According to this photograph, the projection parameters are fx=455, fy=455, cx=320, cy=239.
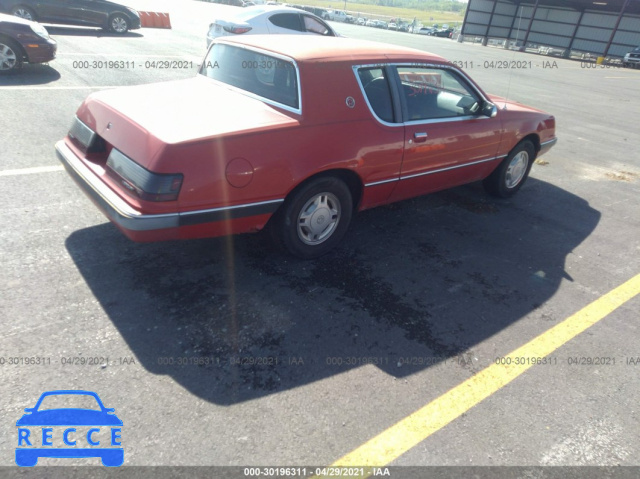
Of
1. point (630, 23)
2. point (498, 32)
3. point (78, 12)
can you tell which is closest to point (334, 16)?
point (498, 32)

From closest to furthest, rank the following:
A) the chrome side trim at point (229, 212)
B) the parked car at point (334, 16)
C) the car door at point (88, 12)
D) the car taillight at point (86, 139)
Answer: the chrome side trim at point (229, 212) < the car taillight at point (86, 139) < the car door at point (88, 12) < the parked car at point (334, 16)

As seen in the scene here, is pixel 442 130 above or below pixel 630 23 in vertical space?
above

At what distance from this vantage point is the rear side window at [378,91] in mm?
3824

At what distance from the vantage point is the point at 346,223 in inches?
154

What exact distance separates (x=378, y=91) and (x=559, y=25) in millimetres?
40994

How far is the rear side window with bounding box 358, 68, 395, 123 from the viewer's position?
12.5 feet

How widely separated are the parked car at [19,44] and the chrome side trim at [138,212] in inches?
258

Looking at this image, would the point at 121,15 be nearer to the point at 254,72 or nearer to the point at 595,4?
the point at 254,72

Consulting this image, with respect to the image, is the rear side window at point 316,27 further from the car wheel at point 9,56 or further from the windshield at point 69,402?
the windshield at point 69,402

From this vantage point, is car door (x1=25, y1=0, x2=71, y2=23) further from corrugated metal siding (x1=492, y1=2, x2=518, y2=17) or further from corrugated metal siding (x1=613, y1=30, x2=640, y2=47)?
corrugated metal siding (x1=492, y1=2, x2=518, y2=17)

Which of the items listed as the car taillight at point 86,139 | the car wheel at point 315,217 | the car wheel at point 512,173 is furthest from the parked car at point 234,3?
the car wheel at point 315,217

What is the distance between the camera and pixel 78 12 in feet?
45.1

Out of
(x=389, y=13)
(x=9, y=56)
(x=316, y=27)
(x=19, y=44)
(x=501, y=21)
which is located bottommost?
(x=389, y=13)

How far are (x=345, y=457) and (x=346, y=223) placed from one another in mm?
2066
